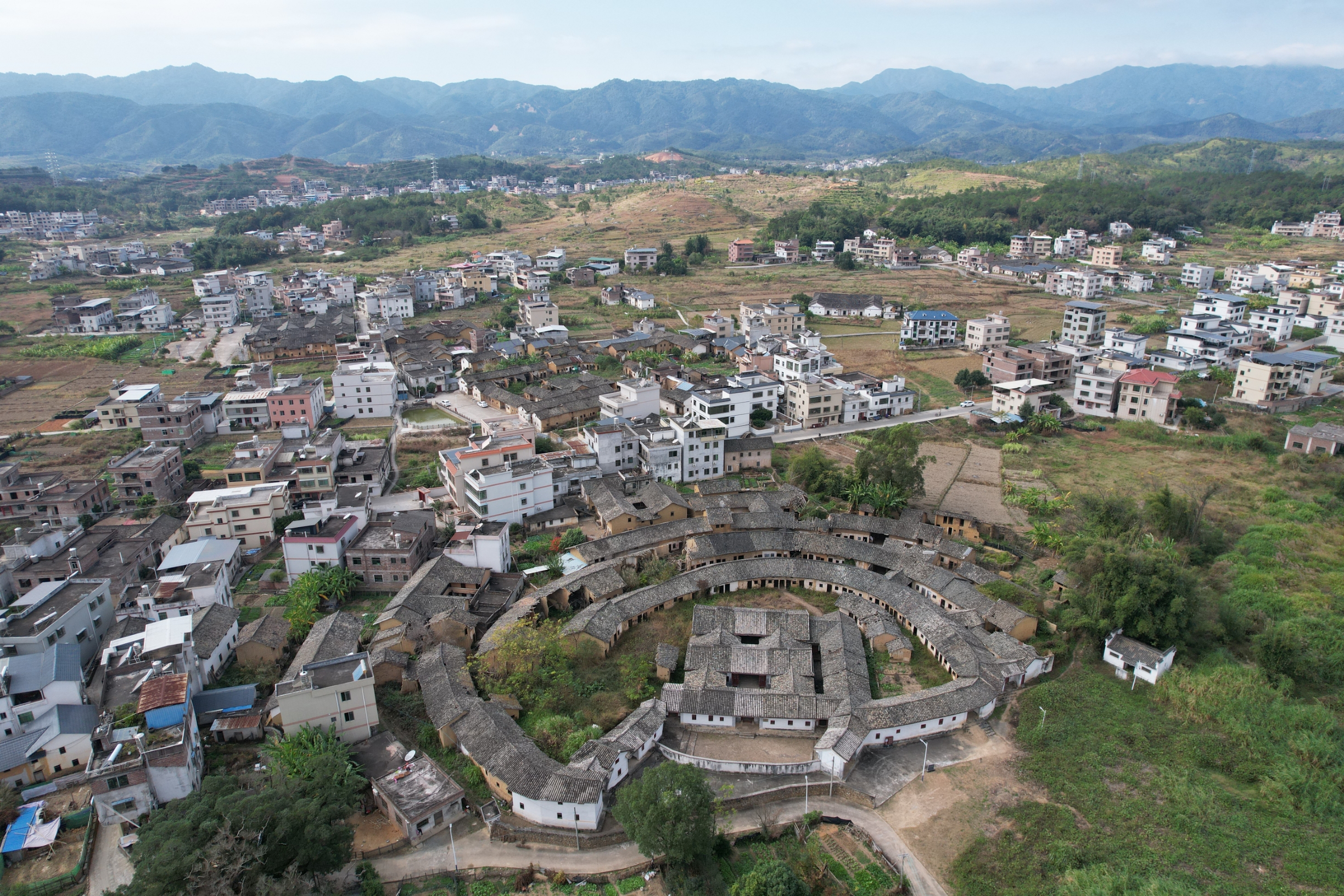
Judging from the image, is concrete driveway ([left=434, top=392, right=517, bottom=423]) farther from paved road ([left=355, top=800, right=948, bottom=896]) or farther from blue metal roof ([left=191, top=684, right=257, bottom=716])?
paved road ([left=355, top=800, right=948, bottom=896])

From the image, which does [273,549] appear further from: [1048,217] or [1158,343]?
[1048,217]

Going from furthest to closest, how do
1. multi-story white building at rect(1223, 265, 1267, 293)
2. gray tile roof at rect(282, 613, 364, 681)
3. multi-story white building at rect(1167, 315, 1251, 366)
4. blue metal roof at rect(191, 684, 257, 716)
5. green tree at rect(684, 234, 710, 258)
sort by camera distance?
green tree at rect(684, 234, 710, 258)
multi-story white building at rect(1223, 265, 1267, 293)
multi-story white building at rect(1167, 315, 1251, 366)
gray tile roof at rect(282, 613, 364, 681)
blue metal roof at rect(191, 684, 257, 716)

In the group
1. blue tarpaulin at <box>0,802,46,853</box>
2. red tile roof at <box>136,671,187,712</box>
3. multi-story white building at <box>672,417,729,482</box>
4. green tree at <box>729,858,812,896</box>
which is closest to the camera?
green tree at <box>729,858,812,896</box>

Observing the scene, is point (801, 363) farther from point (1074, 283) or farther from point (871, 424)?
point (1074, 283)

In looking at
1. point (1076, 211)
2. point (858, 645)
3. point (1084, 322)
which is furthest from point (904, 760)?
point (1076, 211)

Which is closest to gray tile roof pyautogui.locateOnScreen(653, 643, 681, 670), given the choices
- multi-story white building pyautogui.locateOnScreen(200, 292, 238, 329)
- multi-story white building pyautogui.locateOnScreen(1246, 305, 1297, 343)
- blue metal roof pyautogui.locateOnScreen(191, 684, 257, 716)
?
blue metal roof pyautogui.locateOnScreen(191, 684, 257, 716)

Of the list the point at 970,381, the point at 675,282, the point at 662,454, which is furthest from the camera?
the point at 675,282

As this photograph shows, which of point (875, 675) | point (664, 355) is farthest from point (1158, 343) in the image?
point (875, 675)
